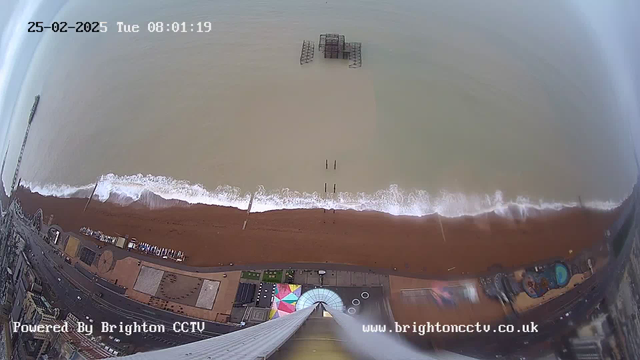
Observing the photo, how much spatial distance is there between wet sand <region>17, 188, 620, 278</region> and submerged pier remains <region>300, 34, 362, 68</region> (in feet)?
22.1

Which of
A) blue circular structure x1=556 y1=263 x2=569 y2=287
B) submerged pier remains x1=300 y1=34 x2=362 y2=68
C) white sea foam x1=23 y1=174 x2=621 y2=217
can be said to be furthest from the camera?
submerged pier remains x1=300 y1=34 x2=362 y2=68

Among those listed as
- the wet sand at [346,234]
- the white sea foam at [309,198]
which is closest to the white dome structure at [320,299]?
the wet sand at [346,234]

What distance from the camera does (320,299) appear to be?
12.4 meters

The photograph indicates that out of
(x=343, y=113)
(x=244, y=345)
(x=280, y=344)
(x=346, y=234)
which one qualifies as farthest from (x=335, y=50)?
(x=244, y=345)

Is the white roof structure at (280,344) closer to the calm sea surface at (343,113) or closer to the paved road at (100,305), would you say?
the paved road at (100,305)

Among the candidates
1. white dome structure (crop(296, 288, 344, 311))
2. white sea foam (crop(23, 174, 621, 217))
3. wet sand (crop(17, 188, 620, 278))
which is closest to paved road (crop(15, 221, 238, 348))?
wet sand (crop(17, 188, 620, 278))

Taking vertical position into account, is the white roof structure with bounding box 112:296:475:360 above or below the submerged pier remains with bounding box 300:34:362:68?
below

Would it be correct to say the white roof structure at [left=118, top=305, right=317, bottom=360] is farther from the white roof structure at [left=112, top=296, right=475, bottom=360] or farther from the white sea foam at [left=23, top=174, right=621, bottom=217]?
the white sea foam at [left=23, top=174, right=621, bottom=217]

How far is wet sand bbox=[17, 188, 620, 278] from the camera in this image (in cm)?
1323

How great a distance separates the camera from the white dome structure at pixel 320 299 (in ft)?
40.4

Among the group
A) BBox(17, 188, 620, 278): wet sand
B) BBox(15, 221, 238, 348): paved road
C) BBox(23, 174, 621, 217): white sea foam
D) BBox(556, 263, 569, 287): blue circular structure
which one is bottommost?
BBox(15, 221, 238, 348): paved road

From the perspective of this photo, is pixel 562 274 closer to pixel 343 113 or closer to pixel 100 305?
pixel 343 113

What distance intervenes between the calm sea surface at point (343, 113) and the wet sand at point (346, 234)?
696 millimetres

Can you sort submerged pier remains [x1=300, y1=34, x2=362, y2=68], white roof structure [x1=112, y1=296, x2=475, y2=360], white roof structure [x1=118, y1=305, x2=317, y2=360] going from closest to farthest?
white roof structure [x1=118, y1=305, x2=317, y2=360], white roof structure [x1=112, y1=296, x2=475, y2=360], submerged pier remains [x1=300, y1=34, x2=362, y2=68]
